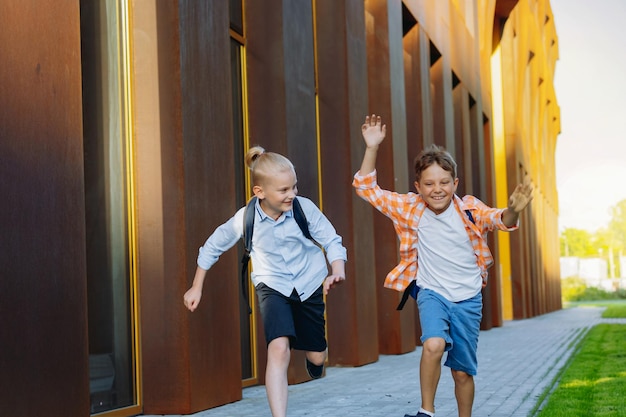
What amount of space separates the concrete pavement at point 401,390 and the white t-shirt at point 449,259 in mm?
1817

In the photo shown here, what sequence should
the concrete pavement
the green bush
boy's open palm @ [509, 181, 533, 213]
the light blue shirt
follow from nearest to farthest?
1. boy's open palm @ [509, 181, 533, 213]
2. the light blue shirt
3. the concrete pavement
4. the green bush

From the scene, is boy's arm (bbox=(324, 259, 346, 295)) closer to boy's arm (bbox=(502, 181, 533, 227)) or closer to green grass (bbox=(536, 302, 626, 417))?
boy's arm (bbox=(502, 181, 533, 227))

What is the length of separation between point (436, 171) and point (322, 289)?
3.36ft

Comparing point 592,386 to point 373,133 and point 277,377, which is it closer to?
point 373,133

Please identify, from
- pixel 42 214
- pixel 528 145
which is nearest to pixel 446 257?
pixel 42 214

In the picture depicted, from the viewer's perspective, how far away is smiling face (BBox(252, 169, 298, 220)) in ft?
18.8

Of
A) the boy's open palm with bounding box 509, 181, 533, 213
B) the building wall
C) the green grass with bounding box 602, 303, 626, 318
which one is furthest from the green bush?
the boy's open palm with bounding box 509, 181, 533, 213

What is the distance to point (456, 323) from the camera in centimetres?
590

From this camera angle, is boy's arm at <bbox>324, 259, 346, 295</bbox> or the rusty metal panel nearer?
boy's arm at <bbox>324, 259, 346, 295</bbox>

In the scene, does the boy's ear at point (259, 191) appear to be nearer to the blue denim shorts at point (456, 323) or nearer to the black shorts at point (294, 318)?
the black shorts at point (294, 318)

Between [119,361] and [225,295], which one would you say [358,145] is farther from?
[119,361]

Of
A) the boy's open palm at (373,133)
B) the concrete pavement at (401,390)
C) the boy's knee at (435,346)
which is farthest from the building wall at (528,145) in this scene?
the boy's knee at (435,346)

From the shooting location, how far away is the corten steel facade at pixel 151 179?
19.6ft

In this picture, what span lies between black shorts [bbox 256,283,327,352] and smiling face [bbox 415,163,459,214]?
891mm
